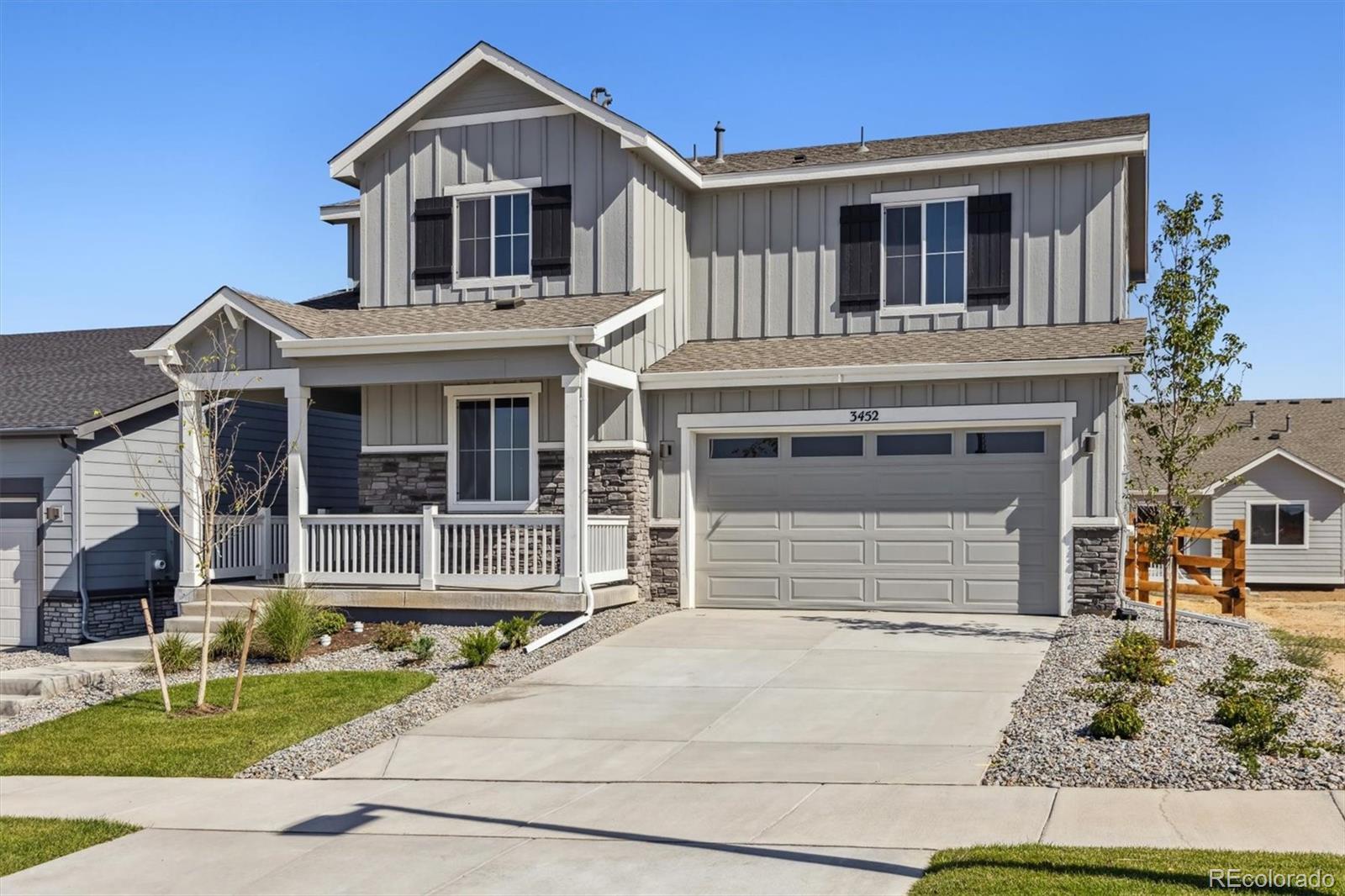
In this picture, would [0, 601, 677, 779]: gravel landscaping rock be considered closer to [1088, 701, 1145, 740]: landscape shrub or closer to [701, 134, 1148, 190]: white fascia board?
[1088, 701, 1145, 740]: landscape shrub

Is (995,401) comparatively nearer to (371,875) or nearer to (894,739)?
(894,739)

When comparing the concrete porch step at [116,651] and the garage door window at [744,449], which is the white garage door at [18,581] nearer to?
the concrete porch step at [116,651]

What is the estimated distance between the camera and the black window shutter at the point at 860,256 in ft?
60.1

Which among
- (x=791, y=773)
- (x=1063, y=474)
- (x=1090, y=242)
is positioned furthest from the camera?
(x=1090, y=242)

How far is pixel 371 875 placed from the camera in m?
7.12

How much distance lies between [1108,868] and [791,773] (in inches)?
119

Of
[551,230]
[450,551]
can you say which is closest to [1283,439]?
[551,230]

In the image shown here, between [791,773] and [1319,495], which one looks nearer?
[791,773]

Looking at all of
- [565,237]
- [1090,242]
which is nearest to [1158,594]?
[1090,242]

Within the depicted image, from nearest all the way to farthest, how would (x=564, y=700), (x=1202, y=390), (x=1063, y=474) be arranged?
1. (x=564, y=700)
2. (x=1202, y=390)
3. (x=1063, y=474)

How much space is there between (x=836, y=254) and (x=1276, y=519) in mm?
17683

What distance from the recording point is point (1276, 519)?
30.9 meters

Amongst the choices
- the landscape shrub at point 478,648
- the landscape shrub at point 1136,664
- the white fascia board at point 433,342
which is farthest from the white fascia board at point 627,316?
the landscape shrub at point 1136,664
